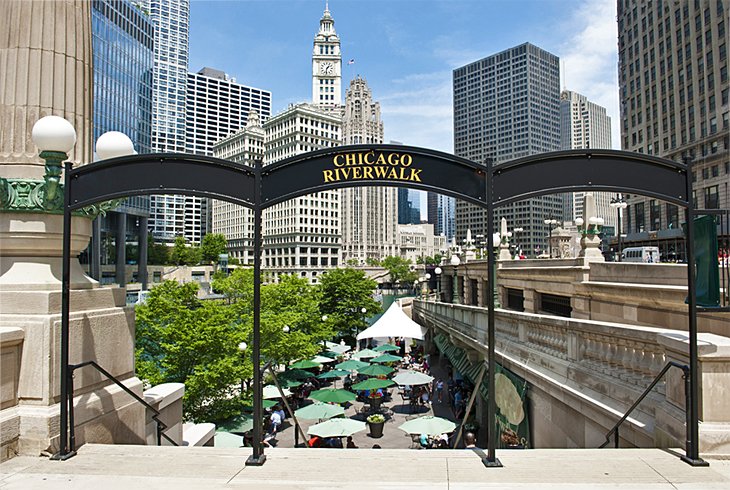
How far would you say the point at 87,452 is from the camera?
17.7 ft

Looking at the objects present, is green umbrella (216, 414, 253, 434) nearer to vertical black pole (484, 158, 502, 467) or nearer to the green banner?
the green banner

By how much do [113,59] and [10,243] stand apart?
8253 centimetres

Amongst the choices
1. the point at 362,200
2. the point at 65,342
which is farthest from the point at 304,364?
the point at 362,200

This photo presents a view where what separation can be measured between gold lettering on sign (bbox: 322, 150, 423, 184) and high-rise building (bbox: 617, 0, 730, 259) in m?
55.6

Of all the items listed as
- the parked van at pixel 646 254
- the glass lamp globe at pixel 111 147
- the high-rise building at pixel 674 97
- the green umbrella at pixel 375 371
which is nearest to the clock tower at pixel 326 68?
the high-rise building at pixel 674 97

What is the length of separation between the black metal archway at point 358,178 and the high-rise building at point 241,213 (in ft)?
415

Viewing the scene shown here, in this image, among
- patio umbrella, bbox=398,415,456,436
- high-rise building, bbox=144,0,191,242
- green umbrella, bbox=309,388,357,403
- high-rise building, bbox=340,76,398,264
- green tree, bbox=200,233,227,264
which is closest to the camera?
patio umbrella, bbox=398,415,456,436

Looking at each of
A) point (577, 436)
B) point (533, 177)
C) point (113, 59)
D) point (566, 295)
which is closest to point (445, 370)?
point (566, 295)

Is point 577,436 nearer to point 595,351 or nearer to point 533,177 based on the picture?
point 595,351

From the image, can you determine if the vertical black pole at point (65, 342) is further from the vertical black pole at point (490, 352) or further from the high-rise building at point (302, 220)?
the high-rise building at point (302, 220)

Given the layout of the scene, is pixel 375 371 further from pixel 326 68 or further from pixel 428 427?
pixel 326 68

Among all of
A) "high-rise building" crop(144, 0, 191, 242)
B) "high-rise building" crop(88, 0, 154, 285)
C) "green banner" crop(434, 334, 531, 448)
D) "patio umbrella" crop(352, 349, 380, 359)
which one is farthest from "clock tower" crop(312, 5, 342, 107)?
"green banner" crop(434, 334, 531, 448)

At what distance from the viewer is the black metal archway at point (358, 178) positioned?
5.32 meters

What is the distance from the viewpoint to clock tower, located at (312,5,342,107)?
593 feet
